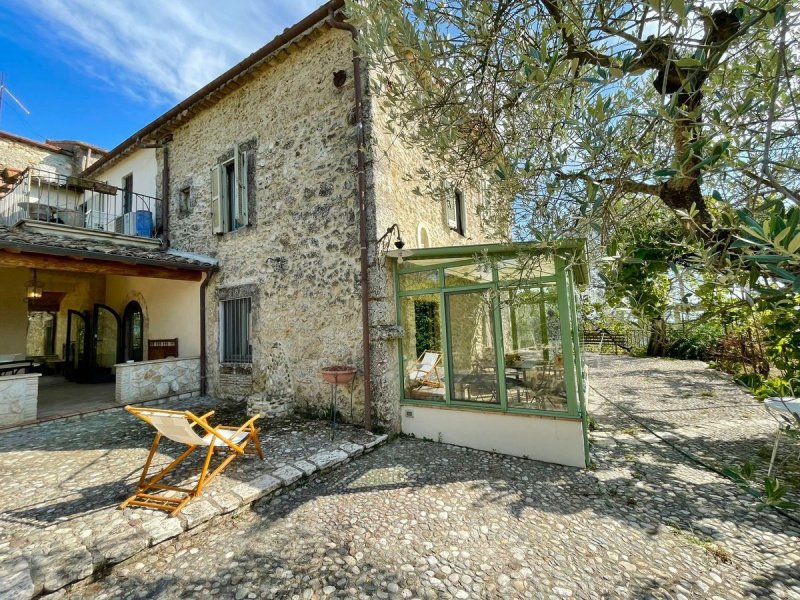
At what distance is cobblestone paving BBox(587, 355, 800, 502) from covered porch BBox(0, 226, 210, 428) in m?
9.23

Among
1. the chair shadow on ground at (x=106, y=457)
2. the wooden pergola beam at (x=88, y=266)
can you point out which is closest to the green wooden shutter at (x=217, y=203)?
the wooden pergola beam at (x=88, y=266)

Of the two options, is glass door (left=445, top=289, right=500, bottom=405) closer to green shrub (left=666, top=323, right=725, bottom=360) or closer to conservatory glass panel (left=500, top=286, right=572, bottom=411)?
conservatory glass panel (left=500, top=286, right=572, bottom=411)

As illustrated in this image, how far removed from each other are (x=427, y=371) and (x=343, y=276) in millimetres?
2136

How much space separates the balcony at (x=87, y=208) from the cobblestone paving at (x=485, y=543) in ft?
29.8

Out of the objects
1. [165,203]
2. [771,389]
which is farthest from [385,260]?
[771,389]

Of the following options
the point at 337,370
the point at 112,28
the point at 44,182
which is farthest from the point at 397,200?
the point at 44,182

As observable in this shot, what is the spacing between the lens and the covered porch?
6.20m

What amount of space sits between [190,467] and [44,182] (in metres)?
13.7

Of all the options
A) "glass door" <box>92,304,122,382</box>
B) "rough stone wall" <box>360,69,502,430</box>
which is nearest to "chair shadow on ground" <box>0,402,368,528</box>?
"rough stone wall" <box>360,69,502,430</box>

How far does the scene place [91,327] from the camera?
36.3ft

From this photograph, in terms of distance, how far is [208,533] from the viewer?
3.12m

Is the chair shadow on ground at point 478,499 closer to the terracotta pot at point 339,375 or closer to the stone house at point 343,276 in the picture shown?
the stone house at point 343,276

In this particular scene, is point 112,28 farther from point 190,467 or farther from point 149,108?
point 190,467

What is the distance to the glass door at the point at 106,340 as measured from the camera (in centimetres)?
1078
